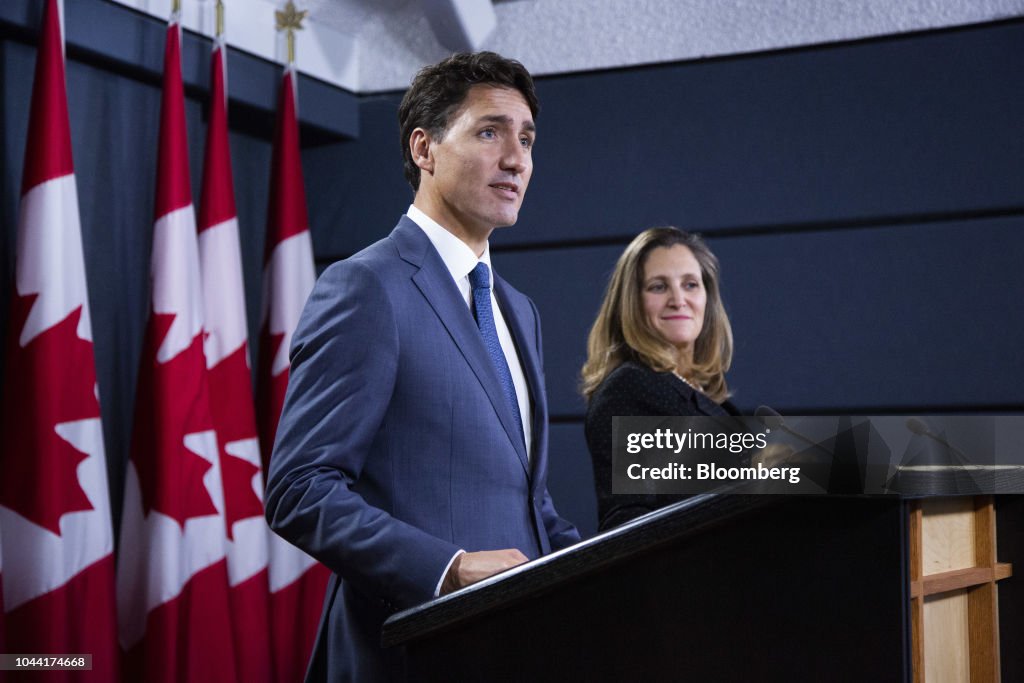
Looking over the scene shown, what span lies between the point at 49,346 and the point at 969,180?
2.20 meters

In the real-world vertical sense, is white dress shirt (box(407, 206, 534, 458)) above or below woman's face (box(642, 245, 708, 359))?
below

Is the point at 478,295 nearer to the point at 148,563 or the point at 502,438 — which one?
the point at 502,438

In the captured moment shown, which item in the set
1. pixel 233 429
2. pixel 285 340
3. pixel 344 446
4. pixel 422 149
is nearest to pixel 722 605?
pixel 344 446

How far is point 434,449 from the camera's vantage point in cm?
108

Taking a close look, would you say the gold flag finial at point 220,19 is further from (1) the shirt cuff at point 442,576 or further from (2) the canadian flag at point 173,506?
(1) the shirt cuff at point 442,576

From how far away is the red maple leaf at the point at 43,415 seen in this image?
203 centimetres

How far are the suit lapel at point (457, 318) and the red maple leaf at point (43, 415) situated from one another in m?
1.21

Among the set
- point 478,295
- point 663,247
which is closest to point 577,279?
point 663,247

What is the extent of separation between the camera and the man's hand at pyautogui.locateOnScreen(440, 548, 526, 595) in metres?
0.90

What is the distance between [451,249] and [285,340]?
1.65m

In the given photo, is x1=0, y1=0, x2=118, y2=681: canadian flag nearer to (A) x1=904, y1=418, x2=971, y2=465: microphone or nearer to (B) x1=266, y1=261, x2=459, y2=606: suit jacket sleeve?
(B) x1=266, y1=261, x2=459, y2=606: suit jacket sleeve

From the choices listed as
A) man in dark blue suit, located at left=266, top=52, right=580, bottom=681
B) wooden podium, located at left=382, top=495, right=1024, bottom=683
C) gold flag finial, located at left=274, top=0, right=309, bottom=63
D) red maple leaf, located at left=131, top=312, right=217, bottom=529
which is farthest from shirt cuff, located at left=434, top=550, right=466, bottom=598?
gold flag finial, located at left=274, top=0, right=309, bottom=63

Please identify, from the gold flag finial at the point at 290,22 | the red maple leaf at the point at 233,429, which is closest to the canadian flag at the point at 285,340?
the gold flag finial at the point at 290,22

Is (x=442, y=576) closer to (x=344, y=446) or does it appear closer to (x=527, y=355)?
(x=344, y=446)
